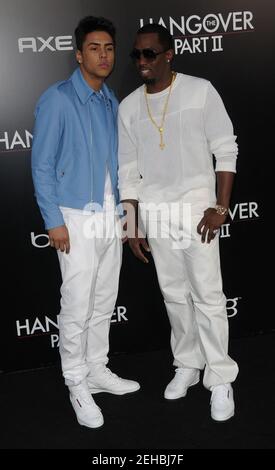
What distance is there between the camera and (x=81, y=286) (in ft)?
9.16

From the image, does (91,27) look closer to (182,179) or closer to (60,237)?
(182,179)

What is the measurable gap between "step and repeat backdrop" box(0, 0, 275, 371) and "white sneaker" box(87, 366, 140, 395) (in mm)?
423

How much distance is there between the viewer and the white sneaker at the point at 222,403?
2818 mm

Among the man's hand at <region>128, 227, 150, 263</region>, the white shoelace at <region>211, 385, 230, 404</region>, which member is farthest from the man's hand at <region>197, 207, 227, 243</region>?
the white shoelace at <region>211, 385, 230, 404</region>

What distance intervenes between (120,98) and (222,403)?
152 centimetres

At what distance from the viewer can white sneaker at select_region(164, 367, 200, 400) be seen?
3.05 meters

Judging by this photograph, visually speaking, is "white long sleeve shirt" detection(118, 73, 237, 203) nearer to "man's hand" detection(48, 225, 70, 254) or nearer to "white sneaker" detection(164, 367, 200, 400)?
"man's hand" detection(48, 225, 70, 254)

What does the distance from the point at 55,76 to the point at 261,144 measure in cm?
113

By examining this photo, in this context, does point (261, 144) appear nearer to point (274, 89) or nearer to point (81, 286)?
point (274, 89)

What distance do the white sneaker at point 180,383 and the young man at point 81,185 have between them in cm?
37

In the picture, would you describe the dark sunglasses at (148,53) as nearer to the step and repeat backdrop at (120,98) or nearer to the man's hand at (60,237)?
the step and repeat backdrop at (120,98)

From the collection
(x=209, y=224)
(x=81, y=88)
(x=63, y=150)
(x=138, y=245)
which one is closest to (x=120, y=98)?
(x=81, y=88)

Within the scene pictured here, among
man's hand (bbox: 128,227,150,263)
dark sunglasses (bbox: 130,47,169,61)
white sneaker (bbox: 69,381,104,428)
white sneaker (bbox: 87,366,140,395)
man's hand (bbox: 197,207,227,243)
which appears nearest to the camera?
dark sunglasses (bbox: 130,47,169,61)

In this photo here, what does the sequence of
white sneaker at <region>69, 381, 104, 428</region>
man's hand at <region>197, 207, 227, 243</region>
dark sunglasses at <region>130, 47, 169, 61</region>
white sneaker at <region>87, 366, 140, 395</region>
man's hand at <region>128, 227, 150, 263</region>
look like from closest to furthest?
1. dark sunglasses at <region>130, 47, 169, 61</region>
2. man's hand at <region>197, 207, 227, 243</region>
3. white sneaker at <region>69, 381, 104, 428</region>
4. man's hand at <region>128, 227, 150, 263</region>
5. white sneaker at <region>87, 366, 140, 395</region>
